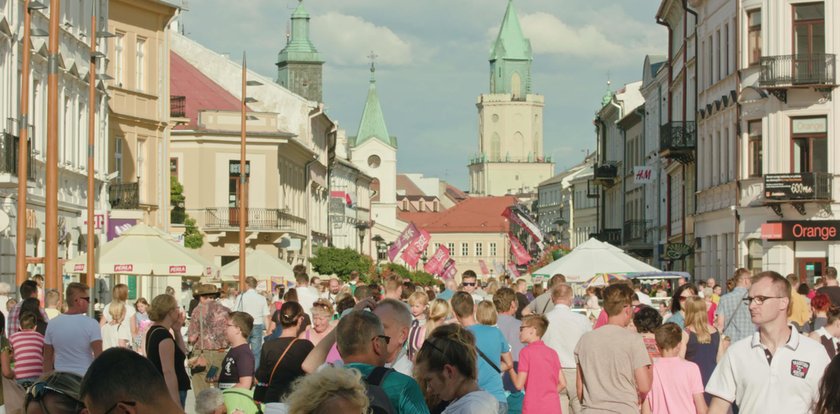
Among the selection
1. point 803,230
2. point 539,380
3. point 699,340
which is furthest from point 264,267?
point 539,380

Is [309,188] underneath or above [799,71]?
underneath

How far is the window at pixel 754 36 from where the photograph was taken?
4062 centimetres

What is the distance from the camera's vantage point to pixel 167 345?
12.2 metres

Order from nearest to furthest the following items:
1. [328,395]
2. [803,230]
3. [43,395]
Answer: [43,395] < [328,395] < [803,230]

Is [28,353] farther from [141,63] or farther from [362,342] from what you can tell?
[141,63]

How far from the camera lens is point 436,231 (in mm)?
191625

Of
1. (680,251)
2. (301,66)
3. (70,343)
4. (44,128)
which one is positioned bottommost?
(70,343)

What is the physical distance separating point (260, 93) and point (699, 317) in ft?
225

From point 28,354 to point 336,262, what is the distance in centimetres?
6063

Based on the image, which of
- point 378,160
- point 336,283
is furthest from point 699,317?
point 378,160

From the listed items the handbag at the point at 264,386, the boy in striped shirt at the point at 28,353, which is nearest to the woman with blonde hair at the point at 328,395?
the handbag at the point at 264,386

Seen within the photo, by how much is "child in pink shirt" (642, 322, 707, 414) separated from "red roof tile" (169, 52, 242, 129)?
2233 inches

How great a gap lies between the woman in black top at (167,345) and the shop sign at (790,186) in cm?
2800

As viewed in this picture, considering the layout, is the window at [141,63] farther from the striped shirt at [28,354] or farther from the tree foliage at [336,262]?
the striped shirt at [28,354]
